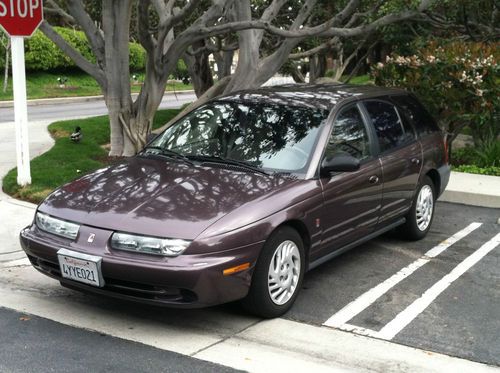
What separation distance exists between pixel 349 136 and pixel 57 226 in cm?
248

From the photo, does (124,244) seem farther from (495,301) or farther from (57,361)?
(495,301)

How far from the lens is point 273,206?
4.45 meters

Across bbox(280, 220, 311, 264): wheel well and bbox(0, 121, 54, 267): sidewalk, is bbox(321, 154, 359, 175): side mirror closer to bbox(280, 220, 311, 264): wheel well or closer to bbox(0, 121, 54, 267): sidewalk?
bbox(280, 220, 311, 264): wheel well

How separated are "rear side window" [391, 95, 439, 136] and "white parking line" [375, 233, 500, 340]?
1306mm

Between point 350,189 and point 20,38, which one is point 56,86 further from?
point 350,189

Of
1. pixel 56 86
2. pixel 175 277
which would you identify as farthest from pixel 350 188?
pixel 56 86

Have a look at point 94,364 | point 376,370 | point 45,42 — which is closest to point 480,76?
point 376,370

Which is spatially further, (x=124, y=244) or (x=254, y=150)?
(x=254, y=150)

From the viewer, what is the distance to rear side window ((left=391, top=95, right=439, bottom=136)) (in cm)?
649

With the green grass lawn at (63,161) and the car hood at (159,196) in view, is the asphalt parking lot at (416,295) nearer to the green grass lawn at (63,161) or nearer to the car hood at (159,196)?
the car hood at (159,196)

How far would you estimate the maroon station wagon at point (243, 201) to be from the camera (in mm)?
4094

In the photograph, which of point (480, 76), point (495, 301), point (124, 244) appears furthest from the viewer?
point (480, 76)

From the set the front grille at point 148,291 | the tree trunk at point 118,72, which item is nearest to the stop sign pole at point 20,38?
the tree trunk at point 118,72

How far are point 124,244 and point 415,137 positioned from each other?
3.46 m
